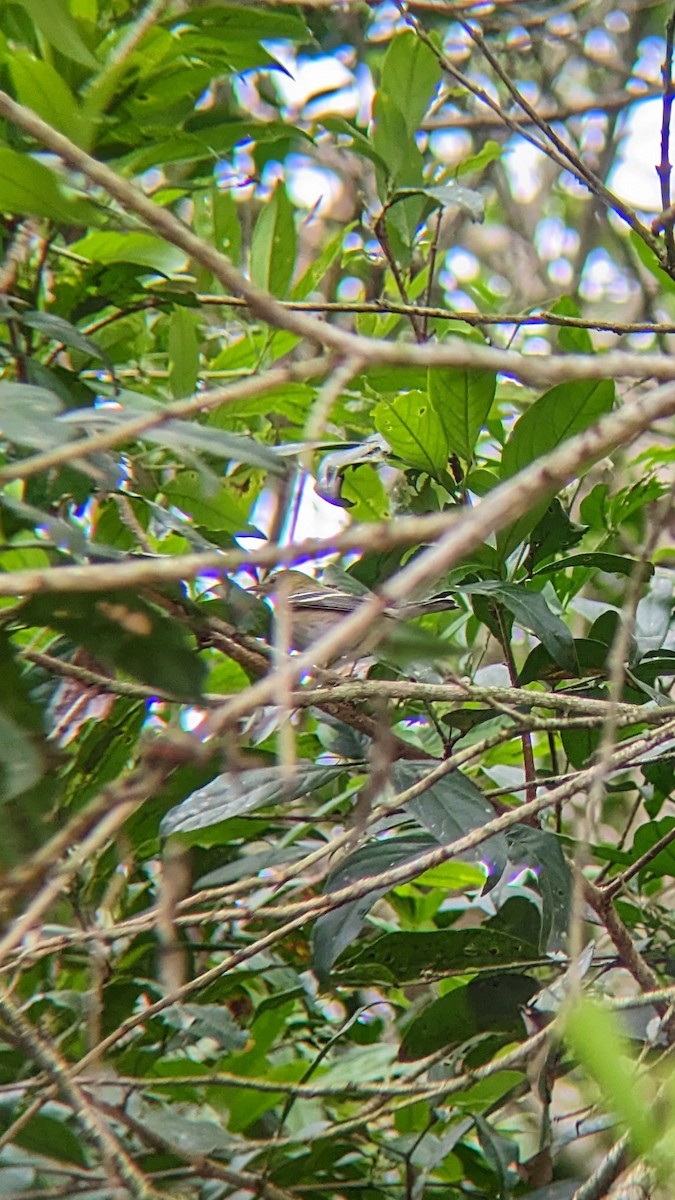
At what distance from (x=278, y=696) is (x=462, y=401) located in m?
0.38

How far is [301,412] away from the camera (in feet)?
3.14

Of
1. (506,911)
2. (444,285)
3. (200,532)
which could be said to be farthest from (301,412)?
(444,285)

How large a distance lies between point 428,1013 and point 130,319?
0.62 m

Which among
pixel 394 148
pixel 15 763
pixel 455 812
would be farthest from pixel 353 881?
pixel 394 148

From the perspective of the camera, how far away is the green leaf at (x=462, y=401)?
70 centimetres

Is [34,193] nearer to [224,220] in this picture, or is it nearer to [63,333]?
[63,333]

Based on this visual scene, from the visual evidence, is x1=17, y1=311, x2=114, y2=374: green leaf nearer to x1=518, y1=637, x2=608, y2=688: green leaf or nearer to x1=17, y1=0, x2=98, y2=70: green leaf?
x1=17, y1=0, x2=98, y2=70: green leaf

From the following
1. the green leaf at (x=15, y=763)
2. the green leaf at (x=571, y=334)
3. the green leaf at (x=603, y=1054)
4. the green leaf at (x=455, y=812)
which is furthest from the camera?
the green leaf at (x=571, y=334)

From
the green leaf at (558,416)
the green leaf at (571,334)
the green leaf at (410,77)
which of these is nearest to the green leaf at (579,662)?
the green leaf at (558,416)

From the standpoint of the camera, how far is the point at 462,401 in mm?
705

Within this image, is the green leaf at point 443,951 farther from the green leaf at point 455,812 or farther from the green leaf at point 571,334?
the green leaf at point 571,334

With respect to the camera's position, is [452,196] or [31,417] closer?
[31,417]

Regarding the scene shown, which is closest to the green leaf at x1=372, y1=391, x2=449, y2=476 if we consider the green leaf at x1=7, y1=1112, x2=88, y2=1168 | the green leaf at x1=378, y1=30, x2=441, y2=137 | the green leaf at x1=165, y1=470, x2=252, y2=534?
the green leaf at x1=165, y1=470, x2=252, y2=534

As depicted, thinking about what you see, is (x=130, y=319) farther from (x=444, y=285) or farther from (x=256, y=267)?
(x=444, y=285)
